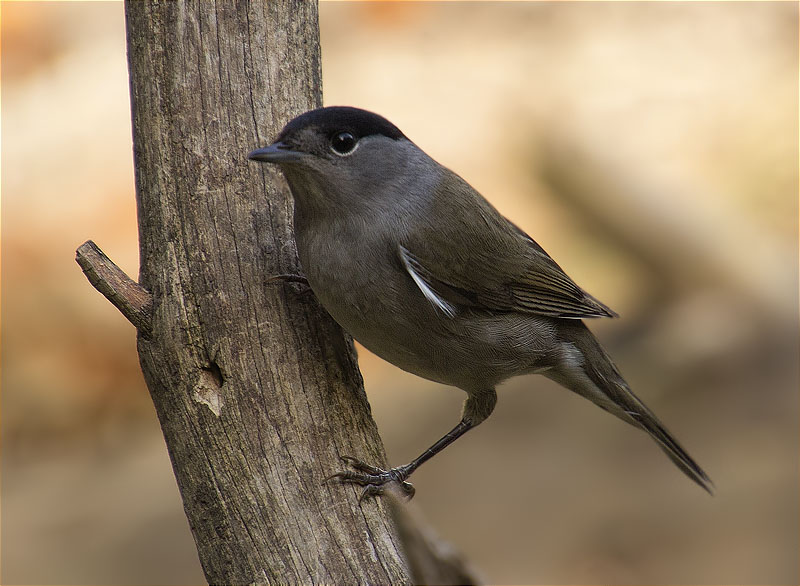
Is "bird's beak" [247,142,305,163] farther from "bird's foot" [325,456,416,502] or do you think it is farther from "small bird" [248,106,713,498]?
"bird's foot" [325,456,416,502]

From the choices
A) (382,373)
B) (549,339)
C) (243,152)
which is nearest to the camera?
(243,152)

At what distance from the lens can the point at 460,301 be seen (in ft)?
12.8

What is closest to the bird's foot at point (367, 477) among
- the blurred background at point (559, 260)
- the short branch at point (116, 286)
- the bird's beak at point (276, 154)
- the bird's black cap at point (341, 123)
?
the short branch at point (116, 286)

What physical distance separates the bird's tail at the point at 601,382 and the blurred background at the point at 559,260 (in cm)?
298

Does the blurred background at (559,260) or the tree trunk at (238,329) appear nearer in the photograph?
the tree trunk at (238,329)

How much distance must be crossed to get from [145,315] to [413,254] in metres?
1.15

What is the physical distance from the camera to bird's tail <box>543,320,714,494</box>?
4402 mm

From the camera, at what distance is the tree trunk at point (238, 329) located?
10.8 ft

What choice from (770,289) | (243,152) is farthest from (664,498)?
(243,152)

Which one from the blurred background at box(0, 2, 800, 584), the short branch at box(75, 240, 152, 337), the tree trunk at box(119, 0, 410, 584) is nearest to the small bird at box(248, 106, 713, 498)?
the tree trunk at box(119, 0, 410, 584)

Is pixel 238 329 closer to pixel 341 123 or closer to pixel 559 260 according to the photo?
pixel 341 123

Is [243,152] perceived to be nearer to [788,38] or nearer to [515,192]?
[515,192]

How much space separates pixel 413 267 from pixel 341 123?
69 centimetres

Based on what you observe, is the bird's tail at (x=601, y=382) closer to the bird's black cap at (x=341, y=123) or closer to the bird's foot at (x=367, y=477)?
the bird's foot at (x=367, y=477)
